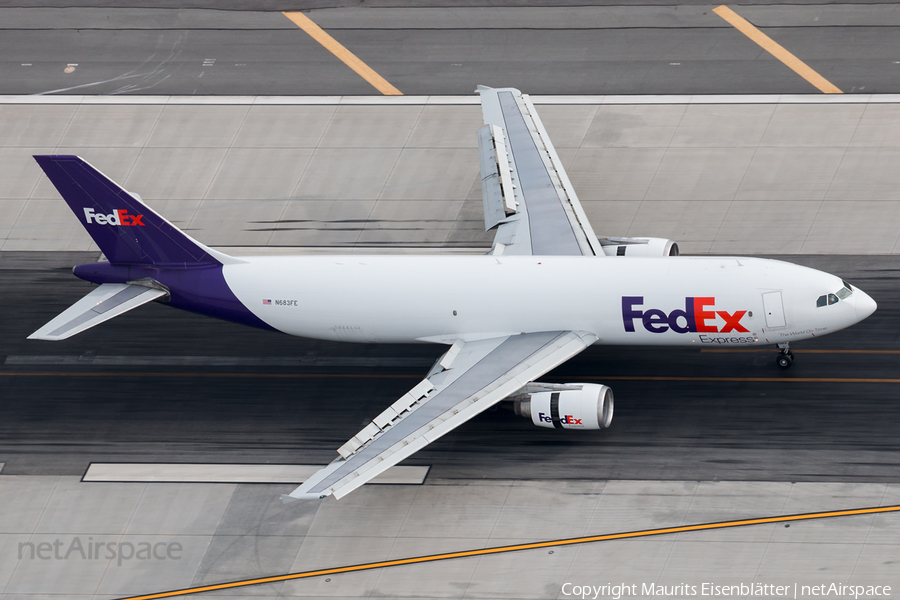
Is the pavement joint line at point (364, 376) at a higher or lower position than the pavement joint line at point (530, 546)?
higher

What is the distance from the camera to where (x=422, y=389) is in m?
36.2

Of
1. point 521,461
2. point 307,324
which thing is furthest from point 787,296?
point 307,324

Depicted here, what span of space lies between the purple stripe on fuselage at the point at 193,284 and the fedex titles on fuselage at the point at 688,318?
12.8 metres

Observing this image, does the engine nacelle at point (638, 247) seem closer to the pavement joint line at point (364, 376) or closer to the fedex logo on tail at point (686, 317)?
the pavement joint line at point (364, 376)

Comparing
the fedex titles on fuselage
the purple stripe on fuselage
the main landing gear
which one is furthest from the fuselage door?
the purple stripe on fuselage

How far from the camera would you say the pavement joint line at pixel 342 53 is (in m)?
55.5

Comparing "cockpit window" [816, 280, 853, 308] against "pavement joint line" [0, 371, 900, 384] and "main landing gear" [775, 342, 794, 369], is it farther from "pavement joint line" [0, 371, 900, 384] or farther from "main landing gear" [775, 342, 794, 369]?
"pavement joint line" [0, 371, 900, 384]

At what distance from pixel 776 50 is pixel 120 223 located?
108 ft

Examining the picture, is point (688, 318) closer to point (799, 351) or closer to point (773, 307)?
point (773, 307)

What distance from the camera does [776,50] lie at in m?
55.1

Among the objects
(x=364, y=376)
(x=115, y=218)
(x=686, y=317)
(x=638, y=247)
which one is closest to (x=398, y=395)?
(x=364, y=376)

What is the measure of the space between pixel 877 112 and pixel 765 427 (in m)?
20.3

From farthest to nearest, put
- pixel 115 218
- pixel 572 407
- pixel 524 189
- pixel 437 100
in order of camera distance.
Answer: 1. pixel 437 100
2. pixel 524 189
3. pixel 115 218
4. pixel 572 407

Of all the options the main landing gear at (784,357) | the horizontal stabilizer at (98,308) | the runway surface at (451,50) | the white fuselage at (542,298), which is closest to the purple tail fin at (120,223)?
the horizontal stabilizer at (98,308)
